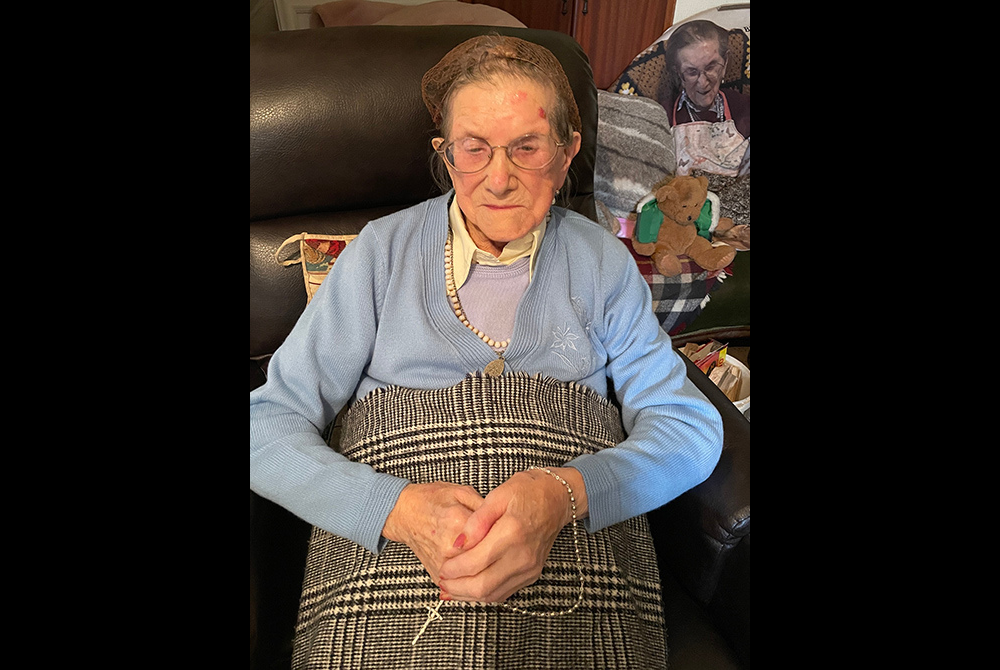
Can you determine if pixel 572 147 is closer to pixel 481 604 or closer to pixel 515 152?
pixel 515 152

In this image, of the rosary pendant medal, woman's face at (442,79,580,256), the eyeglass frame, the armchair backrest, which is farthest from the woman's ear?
the eyeglass frame

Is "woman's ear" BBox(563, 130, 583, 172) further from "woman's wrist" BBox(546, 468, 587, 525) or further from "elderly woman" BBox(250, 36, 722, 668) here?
"woman's wrist" BBox(546, 468, 587, 525)

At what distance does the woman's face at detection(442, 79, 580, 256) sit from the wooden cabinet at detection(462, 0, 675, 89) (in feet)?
0.98

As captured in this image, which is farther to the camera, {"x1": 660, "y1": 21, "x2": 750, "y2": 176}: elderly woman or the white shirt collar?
{"x1": 660, "y1": 21, "x2": 750, "y2": 176}: elderly woman

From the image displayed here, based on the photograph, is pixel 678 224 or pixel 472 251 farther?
pixel 678 224

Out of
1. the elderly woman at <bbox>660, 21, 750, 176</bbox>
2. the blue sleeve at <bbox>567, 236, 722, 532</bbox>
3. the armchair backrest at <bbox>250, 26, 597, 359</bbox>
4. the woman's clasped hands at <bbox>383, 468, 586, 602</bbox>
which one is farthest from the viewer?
the elderly woman at <bbox>660, 21, 750, 176</bbox>

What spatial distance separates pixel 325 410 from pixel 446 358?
8.3 inches

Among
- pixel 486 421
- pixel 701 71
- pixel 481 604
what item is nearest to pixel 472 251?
pixel 486 421

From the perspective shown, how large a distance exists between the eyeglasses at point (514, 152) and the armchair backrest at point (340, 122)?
23 cm

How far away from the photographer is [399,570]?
0.77 meters

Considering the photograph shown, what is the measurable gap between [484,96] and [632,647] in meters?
0.78

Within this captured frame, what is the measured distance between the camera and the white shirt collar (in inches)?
37.2

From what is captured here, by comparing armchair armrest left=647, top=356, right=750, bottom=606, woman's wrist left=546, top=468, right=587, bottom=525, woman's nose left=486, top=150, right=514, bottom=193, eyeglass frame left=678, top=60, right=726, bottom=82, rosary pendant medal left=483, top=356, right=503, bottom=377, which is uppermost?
eyeglass frame left=678, top=60, right=726, bottom=82

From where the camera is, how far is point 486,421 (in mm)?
844
